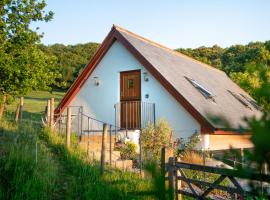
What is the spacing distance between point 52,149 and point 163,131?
4.64m

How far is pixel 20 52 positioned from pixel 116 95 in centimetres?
554

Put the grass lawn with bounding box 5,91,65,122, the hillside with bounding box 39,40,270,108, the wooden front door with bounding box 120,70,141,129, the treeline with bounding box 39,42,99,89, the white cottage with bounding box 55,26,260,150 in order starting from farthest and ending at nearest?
1. the treeline with bounding box 39,42,99,89
2. the hillside with bounding box 39,40,270,108
3. the grass lawn with bounding box 5,91,65,122
4. the wooden front door with bounding box 120,70,141,129
5. the white cottage with bounding box 55,26,260,150

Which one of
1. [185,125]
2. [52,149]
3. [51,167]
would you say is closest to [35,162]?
[51,167]

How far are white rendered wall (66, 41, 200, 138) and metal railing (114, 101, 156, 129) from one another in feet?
0.82

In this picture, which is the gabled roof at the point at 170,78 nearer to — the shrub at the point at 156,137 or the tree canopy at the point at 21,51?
the shrub at the point at 156,137

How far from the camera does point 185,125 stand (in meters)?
13.9

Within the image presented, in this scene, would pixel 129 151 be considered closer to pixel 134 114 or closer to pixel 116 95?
pixel 134 114

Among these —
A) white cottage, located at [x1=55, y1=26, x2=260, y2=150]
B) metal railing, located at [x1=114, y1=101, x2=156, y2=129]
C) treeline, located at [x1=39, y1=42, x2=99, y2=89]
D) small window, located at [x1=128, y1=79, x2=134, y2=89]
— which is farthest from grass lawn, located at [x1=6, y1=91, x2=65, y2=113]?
small window, located at [x1=128, y1=79, x2=134, y2=89]

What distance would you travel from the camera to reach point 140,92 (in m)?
15.6

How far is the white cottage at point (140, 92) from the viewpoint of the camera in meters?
14.0

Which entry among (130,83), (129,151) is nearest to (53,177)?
(129,151)

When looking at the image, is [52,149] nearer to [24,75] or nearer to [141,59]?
[24,75]

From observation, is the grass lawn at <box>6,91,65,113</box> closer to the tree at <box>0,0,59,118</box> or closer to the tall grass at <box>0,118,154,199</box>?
the tree at <box>0,0,59,118</box>

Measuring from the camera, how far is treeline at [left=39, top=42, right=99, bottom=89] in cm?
4691
